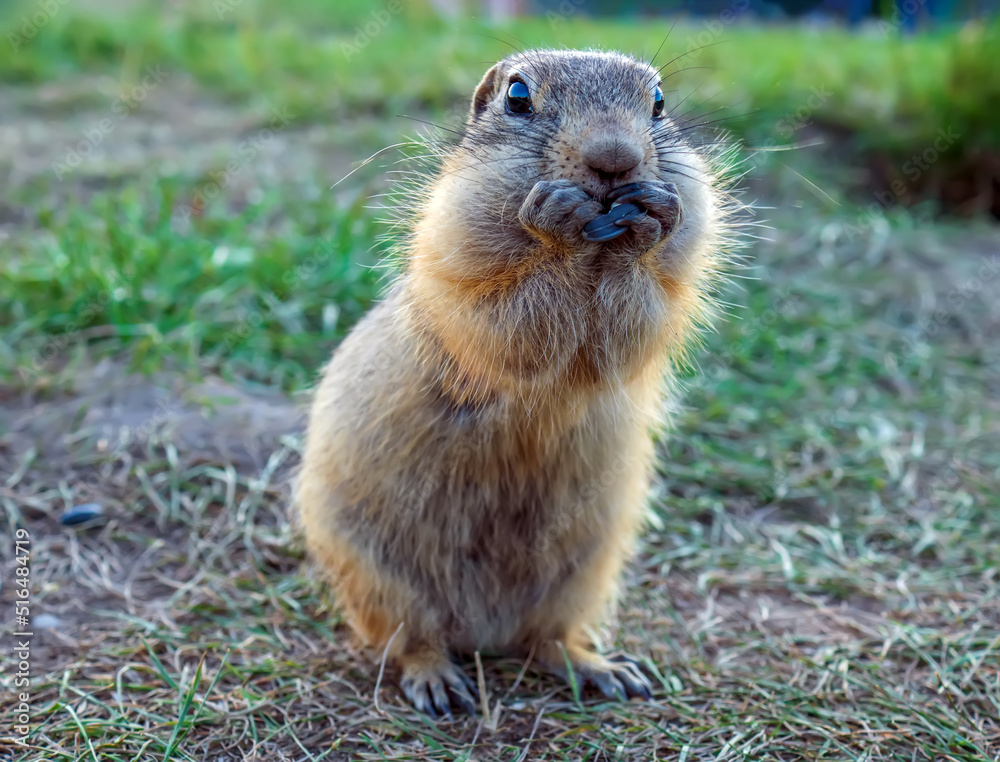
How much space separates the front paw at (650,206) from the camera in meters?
2.52

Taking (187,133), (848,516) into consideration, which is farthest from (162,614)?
(187,133)

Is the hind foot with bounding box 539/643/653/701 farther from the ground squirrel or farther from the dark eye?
the dark eye

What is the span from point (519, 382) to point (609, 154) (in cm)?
68

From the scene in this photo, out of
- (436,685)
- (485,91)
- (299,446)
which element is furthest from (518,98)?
(299,446)

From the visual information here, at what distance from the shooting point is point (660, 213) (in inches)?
101

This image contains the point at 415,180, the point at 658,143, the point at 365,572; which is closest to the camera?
the point at 658,143

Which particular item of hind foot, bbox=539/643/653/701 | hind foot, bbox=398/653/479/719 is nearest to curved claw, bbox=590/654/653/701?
hind foot, bbox=539/643/653/701

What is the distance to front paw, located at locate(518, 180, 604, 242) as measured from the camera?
2.49 m

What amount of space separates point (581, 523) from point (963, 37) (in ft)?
21.6

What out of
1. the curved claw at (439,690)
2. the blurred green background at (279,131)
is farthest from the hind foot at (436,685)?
the blurred green background at (279,131)

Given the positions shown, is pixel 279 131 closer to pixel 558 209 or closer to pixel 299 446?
pixel 299 446

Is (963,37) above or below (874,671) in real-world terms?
above

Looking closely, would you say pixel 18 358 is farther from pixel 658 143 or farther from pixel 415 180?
pixel 658 143

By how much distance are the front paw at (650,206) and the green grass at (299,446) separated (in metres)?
1.39
